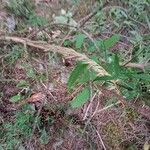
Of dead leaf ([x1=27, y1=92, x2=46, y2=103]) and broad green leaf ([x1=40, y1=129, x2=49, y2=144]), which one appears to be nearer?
broad green leaf ([x1=40, y1=129, x2=49, y2=144])

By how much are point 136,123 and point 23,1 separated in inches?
47.9

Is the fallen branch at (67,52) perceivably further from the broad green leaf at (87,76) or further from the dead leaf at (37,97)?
the dead leaf at (37,97)

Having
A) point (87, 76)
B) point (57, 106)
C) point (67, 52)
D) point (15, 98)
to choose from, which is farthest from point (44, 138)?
point (87, 76)

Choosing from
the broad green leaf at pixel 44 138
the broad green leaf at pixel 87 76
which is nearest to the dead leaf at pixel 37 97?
the broad green leaf at pixel 44 138

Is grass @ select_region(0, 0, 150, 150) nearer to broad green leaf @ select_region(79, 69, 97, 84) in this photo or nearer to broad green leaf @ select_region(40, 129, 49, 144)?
broad green leaf @ select_region(40, 129, 49, 144)

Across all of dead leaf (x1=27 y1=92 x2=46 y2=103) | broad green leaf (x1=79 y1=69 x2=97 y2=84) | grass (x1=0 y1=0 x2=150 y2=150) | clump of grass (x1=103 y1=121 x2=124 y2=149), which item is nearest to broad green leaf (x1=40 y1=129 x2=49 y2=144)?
grass (x1=0 y1=0 x2=150 y2=150)

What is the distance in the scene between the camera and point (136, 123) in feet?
7.18

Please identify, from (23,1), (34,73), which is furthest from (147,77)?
(23,1)

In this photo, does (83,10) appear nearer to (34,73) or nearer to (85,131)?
(34,73)

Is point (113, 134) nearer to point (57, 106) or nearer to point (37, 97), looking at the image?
point (57, 106)

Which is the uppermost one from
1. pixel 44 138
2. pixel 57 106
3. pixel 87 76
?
pixel 87 76

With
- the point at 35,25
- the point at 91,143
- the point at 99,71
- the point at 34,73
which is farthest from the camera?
the point at 35,25

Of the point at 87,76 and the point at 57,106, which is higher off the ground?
the point at 87,76

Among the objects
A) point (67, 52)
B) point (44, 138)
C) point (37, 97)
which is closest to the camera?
point (67, 52)
